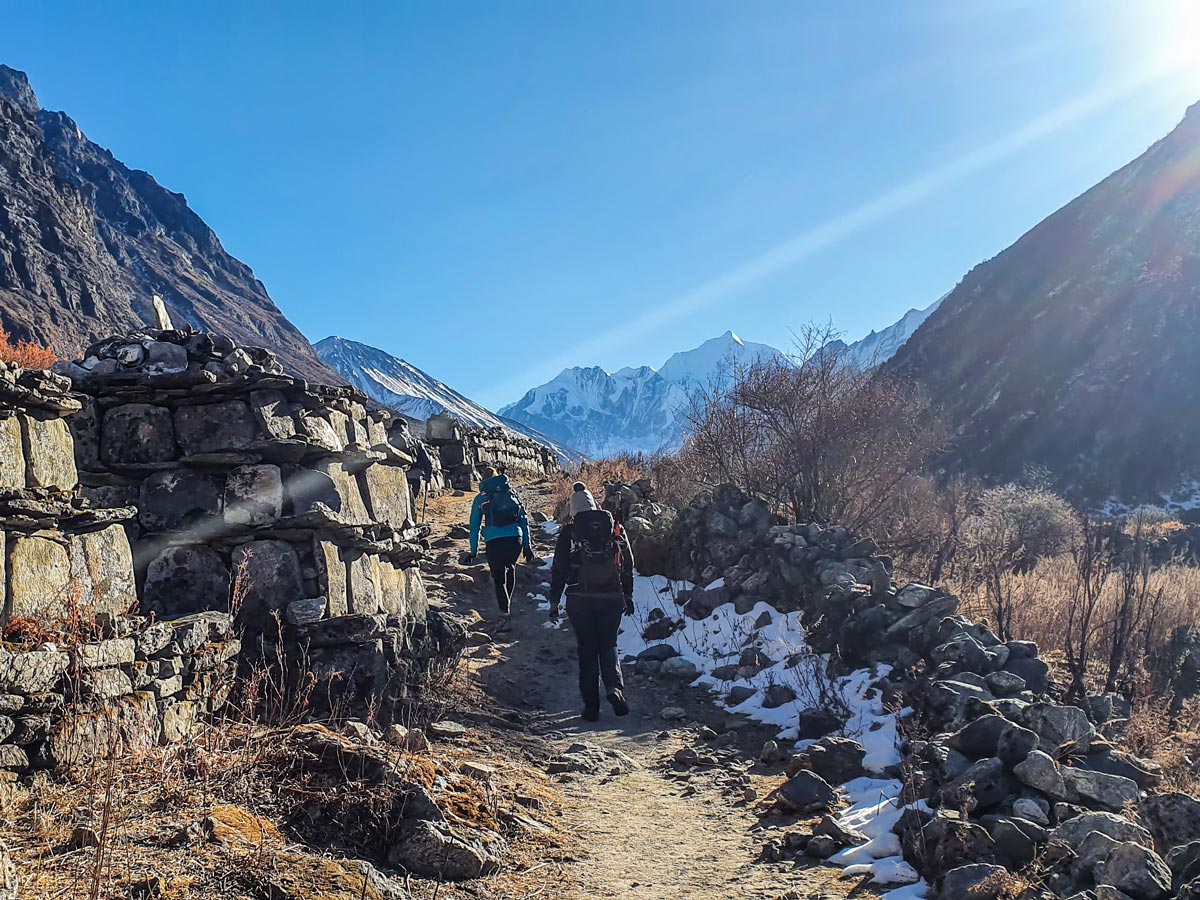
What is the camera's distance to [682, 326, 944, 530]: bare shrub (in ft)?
39.1

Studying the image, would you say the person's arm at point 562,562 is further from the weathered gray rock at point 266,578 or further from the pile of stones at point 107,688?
the pile of stones at point 107,688

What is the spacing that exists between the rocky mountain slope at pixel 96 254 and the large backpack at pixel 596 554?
46226 mm

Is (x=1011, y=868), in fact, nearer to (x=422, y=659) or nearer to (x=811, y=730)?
(x=811, y=730)

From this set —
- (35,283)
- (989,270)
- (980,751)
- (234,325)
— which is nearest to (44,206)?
(35,283)

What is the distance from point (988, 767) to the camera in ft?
14.0

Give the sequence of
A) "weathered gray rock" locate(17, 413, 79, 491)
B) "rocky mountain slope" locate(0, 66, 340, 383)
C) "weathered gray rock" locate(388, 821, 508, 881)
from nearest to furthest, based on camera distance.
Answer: "weathered gray rock" locate(388, 821, 508, 881) < "weathered gray rock" locate(17, 413, 79, 491) < "rocky mountain slope" locate(0, 66, 340, 383)

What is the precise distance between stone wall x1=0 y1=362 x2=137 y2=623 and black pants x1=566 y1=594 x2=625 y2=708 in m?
3.46

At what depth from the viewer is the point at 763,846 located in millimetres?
4305

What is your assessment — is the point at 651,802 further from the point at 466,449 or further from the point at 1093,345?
the point at 1093,345

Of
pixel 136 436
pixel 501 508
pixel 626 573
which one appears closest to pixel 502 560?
pixel 501 508

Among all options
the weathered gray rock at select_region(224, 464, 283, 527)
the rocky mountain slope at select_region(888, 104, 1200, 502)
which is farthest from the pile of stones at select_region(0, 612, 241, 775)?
the rocky mountain slope at select_region(888, 104, 1200, 502)

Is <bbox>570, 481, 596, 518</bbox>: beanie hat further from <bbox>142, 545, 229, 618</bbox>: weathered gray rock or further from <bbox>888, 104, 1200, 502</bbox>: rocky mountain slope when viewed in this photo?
<bbox>888, 104, 1200, 502</bbox>: rocky mountain slope

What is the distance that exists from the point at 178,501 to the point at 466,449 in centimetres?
1728

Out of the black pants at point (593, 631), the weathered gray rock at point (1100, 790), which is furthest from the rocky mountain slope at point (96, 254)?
the weathered gray rock at point (1100, 790)
